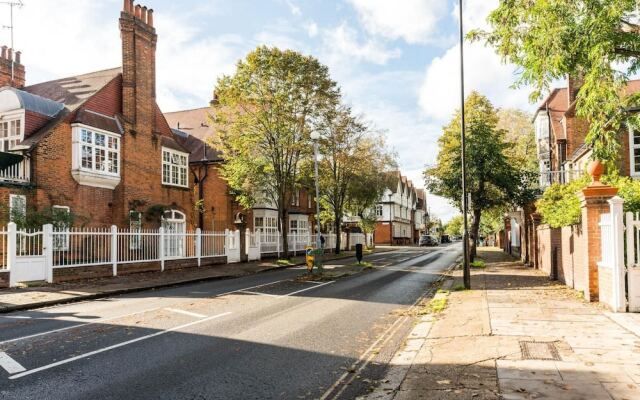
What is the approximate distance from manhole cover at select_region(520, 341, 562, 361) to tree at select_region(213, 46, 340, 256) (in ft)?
68.8

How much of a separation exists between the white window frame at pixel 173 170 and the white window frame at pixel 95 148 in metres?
3.58

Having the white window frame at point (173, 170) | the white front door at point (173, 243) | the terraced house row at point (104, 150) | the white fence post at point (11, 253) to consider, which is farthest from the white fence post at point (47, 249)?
the white window frame at point (173, 170)

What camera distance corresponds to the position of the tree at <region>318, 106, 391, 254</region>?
3622 centimetres

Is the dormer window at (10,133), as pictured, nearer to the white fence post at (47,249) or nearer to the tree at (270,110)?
the white fence post at (47,249)

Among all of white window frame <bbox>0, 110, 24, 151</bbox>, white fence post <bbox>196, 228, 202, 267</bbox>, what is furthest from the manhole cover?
white window frame <bbox>0, 110, 24, 151</bbox>

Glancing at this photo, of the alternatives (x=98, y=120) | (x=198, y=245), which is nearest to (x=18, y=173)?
(x=98, y=120)

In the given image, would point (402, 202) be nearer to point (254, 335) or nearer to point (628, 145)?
point (628, 145)

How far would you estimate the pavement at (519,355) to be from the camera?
516 centimetres

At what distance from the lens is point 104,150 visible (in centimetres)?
2372

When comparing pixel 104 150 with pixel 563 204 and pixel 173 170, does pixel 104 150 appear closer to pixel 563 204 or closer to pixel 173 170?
pixel 173 170

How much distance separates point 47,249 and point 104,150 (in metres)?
8.25

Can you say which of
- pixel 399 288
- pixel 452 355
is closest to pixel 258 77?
pixel 399 288

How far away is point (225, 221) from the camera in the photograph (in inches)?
1367

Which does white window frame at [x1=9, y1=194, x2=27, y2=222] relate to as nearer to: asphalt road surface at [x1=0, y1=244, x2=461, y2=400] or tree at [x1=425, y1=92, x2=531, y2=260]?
asphalt road surface at [x1=0, y1=244, x2=461, y2=400]
